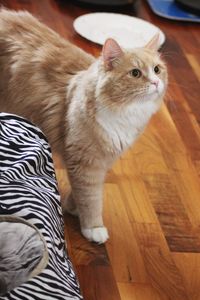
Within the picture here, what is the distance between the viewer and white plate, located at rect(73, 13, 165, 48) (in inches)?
128

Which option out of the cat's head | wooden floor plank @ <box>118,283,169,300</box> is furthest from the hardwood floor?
the cat's head

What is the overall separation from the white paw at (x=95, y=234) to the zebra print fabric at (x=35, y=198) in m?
0.48

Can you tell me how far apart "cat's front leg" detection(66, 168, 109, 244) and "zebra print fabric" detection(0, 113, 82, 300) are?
341 mm

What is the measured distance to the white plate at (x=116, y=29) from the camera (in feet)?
10.6

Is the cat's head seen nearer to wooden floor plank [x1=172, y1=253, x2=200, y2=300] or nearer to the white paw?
the white paw

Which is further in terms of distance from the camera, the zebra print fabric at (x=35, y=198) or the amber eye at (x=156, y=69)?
the amber eye at (x=156, y=69)

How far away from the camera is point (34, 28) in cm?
195

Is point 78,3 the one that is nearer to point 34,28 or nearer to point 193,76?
point 193,76

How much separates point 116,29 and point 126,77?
177cm

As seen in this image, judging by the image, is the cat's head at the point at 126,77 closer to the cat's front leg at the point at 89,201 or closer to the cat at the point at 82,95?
the cat at the point at 82,95

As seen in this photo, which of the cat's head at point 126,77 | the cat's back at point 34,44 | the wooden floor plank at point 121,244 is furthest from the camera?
the cat's back at point 34,44

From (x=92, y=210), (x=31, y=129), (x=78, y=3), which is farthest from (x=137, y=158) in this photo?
(x=78, y=3)

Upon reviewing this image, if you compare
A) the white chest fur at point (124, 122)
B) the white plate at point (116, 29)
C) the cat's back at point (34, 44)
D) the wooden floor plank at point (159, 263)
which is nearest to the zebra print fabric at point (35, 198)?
the white chest fur at point (124, 122)

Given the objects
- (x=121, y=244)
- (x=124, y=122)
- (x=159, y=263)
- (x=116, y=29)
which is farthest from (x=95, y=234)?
(x=116, y=29)
